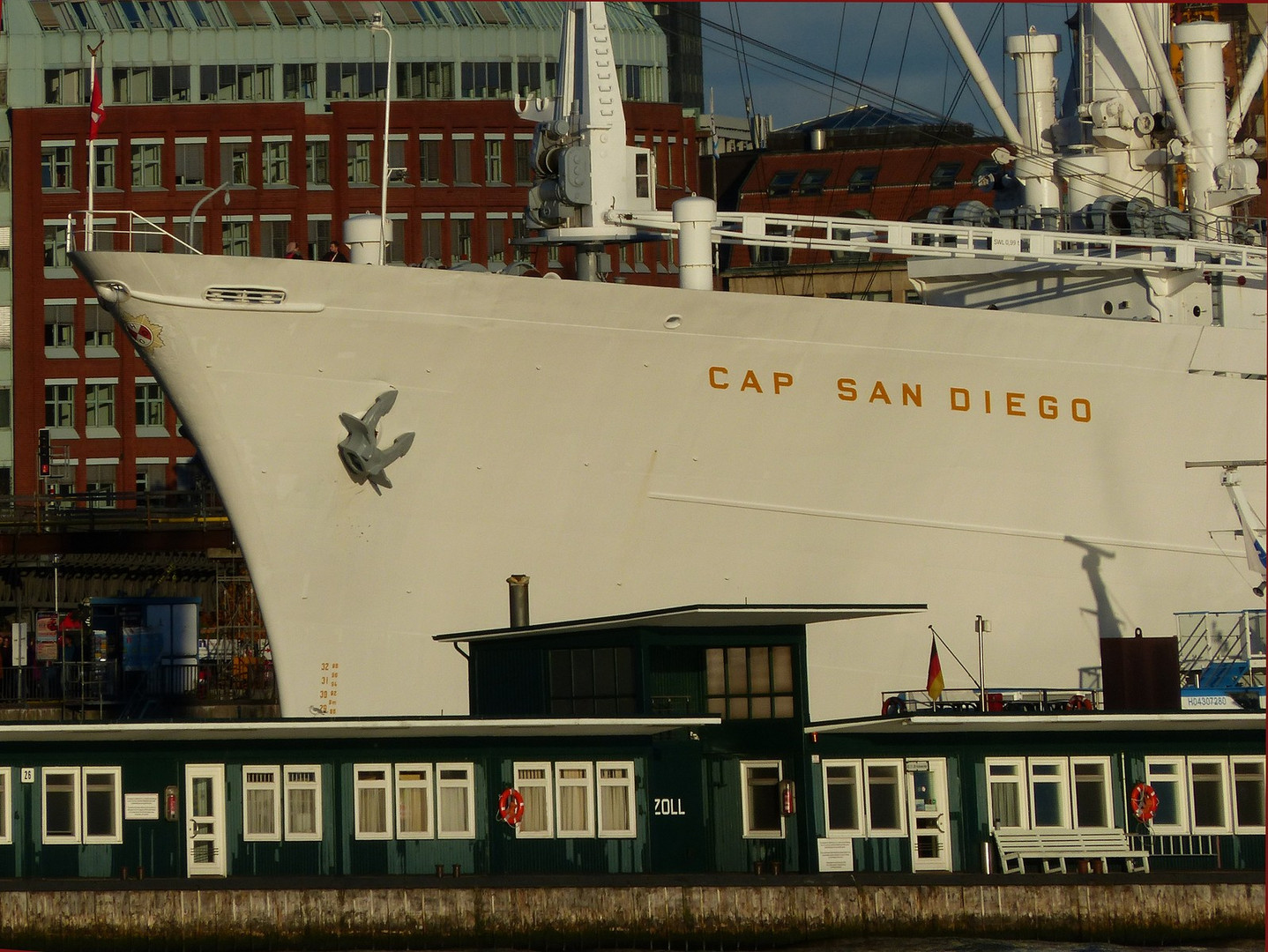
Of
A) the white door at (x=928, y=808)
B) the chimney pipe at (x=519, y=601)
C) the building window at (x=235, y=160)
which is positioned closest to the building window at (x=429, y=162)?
the building window at (x=235, y=160)

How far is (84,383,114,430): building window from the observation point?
237 feet

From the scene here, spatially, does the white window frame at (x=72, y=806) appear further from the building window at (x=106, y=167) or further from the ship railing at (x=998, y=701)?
the building window at (x=106, y=167)

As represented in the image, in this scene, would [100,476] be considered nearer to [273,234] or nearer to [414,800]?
[273,234]

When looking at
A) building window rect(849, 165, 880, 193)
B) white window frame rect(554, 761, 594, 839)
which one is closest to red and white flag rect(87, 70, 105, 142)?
white window frame rect(554, 761, 594, 839)

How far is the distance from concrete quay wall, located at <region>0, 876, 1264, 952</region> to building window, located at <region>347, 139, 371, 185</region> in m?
50.5

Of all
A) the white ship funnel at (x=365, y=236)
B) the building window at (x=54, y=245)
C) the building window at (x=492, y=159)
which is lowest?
the white ship funnel at (x=365, y=236)

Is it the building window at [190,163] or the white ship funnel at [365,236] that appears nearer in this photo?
the white ship funnel at [365,236]

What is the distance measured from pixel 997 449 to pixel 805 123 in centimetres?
6081

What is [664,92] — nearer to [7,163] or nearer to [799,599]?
[7,163]

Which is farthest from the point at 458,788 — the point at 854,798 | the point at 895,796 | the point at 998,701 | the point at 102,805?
the point at 998,701

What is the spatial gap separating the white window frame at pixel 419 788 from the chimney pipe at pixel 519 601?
353 cm

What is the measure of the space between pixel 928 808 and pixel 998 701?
301 cm

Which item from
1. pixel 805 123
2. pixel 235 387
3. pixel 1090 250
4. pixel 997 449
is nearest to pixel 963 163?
pixel 805 123

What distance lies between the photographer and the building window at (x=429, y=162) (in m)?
72.5
